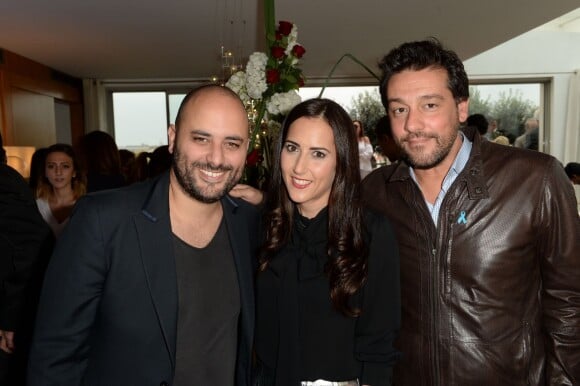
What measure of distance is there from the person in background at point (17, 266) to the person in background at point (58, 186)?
143cm

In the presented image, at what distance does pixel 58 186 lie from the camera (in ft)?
12.0

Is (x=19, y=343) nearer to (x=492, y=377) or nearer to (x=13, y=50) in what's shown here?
(x=492, y=377)

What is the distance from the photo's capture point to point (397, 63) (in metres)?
1.76

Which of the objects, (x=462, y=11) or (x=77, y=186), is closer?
(x=77, y=186)

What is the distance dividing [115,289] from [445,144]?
1.17 m

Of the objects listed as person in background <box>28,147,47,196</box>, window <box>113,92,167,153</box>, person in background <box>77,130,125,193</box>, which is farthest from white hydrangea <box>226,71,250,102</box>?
window <box>113,92,167,153</box>

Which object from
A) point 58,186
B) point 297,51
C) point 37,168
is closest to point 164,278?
point 297,51

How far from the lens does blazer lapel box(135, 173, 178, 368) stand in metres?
1.46

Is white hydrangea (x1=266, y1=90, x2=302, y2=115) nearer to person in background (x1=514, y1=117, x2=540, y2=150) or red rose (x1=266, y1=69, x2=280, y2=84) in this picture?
red rose (x1=266, y1=69, x2=280, y2=84)

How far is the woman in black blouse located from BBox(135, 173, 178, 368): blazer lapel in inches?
12.9

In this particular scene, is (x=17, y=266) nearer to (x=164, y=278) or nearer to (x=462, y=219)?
(x=164, y=278)

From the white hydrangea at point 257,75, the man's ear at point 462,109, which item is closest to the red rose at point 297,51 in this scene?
the white hydrangea at point 257,75

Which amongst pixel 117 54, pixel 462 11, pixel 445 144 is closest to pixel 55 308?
pixel 445 144

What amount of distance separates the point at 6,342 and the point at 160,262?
1272 mm
